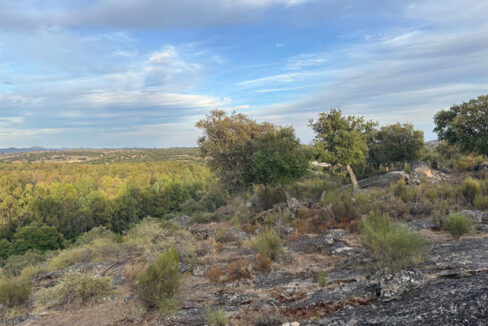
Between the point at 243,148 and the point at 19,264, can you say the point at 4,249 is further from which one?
the point at 243,148

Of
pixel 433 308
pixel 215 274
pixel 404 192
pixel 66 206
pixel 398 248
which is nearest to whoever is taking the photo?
pixel 433 308

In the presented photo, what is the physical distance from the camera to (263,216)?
1681 cm

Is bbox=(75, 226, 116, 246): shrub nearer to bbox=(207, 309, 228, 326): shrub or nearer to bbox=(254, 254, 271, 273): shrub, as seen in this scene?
bbox=(254, 254, 271, 273): shrub

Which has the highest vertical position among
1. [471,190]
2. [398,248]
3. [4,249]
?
[398,248]

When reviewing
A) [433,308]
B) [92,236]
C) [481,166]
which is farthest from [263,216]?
[481,166]

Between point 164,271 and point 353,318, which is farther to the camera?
point 164,271

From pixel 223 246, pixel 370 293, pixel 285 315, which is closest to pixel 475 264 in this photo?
pixel 370 293

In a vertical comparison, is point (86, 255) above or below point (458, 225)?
below

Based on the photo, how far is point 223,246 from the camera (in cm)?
1148

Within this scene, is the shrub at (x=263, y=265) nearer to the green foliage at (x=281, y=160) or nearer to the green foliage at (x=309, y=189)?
the green foliage at (x=281, y=160)

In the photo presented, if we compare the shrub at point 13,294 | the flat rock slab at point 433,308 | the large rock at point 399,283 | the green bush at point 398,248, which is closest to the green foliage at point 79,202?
the shrub at point 13,294

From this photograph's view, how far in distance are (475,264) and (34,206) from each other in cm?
5432

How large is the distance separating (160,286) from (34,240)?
37.8m

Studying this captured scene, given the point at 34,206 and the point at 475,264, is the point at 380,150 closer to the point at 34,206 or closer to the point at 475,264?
the point at 475,264
